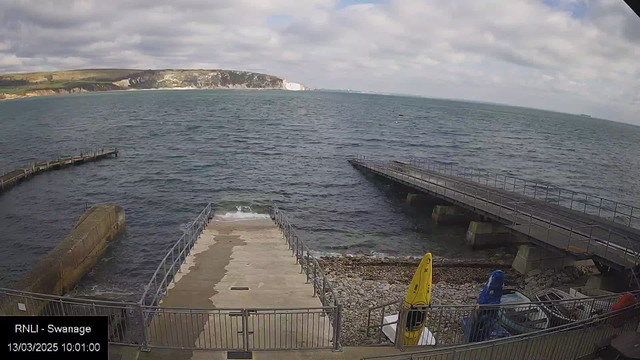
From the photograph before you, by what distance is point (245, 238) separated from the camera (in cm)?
1942

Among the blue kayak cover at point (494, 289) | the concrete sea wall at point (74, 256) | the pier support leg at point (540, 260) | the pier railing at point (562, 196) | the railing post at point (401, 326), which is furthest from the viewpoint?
the pier railing at point (562, 196)

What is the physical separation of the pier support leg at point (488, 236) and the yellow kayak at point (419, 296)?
15905mm

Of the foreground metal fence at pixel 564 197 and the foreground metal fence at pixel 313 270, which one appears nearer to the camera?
the foreground metal fence at pixel 313 270

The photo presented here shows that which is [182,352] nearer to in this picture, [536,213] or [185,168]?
[536,213]

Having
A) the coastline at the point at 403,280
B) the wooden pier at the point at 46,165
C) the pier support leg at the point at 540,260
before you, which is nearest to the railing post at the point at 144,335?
the coastline at the point at 403,280

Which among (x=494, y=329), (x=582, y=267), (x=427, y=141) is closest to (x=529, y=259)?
(x=582, y=267)

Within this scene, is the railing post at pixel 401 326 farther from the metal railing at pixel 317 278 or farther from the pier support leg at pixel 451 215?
the pier support leg at pixel 451 215

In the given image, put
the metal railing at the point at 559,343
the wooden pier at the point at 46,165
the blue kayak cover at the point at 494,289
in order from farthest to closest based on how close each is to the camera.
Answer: the wooden pier at the point at 46,165, the blue kayak cover at the point at 494,289, the metal railing at the point at 559,343

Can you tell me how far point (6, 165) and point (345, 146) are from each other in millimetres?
46630

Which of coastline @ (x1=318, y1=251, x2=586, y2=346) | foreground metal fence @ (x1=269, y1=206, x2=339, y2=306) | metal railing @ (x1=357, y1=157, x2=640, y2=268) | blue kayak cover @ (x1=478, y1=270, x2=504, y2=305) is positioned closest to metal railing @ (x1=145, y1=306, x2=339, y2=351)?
foreground metal fence @ (x1=269, y1=206, x2=339, y2=306)

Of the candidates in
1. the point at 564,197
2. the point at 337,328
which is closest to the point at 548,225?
the point at 337,328

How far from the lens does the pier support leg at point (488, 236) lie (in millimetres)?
24547

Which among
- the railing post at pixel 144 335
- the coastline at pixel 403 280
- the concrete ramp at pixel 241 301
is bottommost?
the coastline at pixel 403 280

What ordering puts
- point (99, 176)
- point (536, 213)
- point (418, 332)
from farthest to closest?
point (99, 176) < point (536, 213) < point (418, 332)
